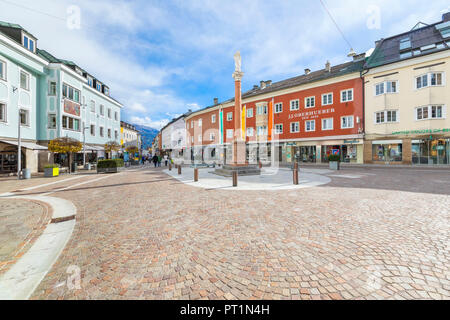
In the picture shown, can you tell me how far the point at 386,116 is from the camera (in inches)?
894

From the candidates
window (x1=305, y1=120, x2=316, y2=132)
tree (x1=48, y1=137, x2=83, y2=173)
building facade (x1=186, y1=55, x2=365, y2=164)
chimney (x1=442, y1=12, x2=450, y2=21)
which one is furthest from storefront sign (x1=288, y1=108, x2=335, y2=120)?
tree (x1=48, y1=137, x2=83, y2=173)

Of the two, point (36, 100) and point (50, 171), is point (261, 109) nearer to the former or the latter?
point (50, 171)

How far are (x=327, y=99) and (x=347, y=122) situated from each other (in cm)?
420

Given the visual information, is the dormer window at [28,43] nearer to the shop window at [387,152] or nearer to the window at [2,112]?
the window at [2,112]

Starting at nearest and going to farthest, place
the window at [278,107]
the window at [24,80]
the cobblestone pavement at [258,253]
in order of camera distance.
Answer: the cobblestone pavement at [258,253] → the window at [24,80] → the window at [278,107]

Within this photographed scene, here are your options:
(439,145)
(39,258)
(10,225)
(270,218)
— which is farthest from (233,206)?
(439,145)

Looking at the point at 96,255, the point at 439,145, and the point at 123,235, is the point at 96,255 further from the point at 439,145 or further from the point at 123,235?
Result: the point at 439,145

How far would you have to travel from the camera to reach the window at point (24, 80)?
60.3 feet

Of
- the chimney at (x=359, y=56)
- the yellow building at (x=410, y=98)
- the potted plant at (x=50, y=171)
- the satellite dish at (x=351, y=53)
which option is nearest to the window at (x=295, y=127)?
the yellow building at (x=410, y=98)

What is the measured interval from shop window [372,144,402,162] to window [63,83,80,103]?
37.6 m

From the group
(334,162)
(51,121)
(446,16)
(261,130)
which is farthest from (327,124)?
(51,121)

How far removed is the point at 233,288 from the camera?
242cm

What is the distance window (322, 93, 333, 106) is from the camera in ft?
86.0

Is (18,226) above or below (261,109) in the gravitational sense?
below
